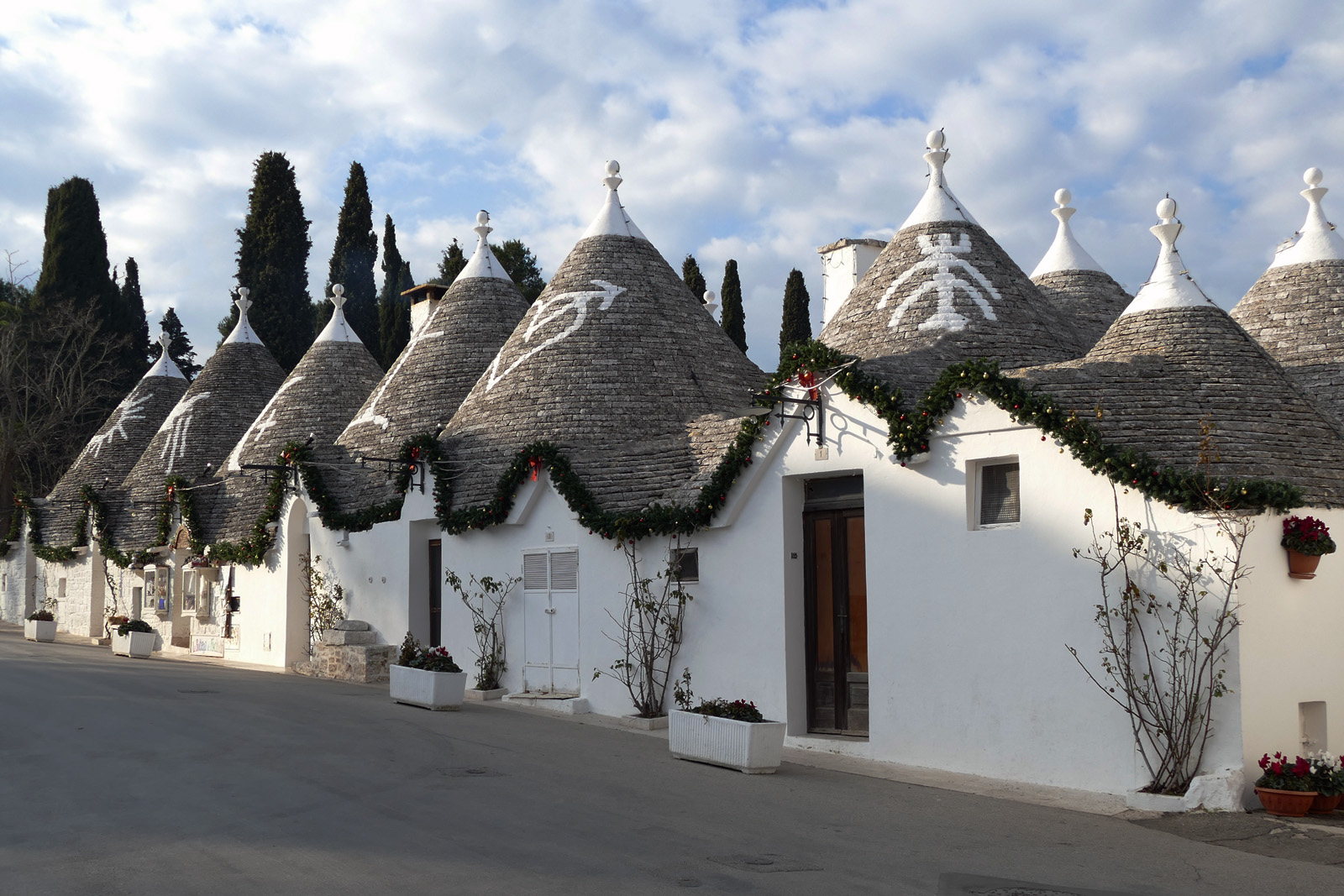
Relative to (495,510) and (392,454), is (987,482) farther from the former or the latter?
(392,454)

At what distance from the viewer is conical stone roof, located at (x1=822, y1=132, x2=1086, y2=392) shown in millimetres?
15469

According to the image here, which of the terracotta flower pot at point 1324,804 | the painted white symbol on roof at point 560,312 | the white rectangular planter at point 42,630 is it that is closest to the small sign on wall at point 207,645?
the white rectangular planter at point 42,630

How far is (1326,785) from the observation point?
904 cm

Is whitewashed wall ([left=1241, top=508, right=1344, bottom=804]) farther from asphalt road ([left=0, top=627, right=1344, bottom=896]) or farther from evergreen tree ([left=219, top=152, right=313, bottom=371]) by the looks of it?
evergreen tree ([left=219, top=152, right=313, bottom=371])

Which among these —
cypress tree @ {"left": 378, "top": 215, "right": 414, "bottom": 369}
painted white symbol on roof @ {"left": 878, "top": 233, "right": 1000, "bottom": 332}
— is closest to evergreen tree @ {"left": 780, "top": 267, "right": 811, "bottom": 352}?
cypress tree @ {"left": 378, "top": 215, "right": 414, "bottom": 369}

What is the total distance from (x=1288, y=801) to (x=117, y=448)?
109 ft

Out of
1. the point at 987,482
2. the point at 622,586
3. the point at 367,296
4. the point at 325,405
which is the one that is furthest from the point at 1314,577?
the point at 367,296

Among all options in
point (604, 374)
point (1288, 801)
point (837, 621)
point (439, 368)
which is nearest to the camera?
point (1288, 801)

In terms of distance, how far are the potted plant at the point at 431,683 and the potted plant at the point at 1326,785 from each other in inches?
389

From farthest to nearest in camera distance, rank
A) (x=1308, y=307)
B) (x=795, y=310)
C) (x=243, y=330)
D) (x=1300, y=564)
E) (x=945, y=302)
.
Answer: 1. (x=795, y=310)
2. (x=243, y=330)
3. (x=945, y=302)
4. (x=1308, y=307)
5. (x=1300, y=564)

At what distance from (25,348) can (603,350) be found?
33.4 m

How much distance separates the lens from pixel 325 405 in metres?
26.5

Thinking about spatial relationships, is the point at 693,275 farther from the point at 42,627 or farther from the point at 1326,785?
the point at 1326,785

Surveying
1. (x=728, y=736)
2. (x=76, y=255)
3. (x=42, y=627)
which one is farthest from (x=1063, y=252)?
(x=76, y=255)
